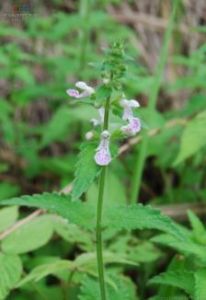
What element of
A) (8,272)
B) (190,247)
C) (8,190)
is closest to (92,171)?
(190,247)

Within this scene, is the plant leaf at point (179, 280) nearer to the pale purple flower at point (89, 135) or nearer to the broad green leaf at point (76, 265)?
the broad green leaf at point (76, 265)

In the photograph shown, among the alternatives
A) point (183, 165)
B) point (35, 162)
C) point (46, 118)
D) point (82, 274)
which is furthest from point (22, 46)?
point (82, 274)

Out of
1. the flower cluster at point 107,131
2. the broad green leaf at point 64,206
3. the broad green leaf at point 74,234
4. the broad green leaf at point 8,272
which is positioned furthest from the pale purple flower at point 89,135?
the broad green leaf at point 74,234

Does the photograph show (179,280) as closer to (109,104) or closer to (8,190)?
(109,104)

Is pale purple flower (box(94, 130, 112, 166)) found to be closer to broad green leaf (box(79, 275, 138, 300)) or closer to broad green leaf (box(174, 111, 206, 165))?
broad green leaf (box(79, 275, 138, 300))

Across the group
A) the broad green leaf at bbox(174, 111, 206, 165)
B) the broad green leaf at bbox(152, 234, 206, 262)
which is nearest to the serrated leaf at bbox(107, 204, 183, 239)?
the broad green leaf at bbox(152, 234, 206, 262)
